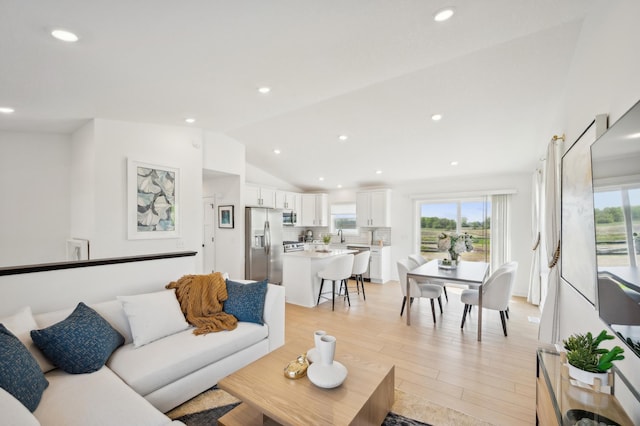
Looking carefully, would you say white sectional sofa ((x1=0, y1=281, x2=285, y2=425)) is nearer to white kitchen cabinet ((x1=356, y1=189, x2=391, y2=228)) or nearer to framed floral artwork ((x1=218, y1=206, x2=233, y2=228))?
framed floral artwork ((x1=218, y1=206, x2=233, y2=228))

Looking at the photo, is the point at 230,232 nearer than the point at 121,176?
No

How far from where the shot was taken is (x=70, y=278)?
Result: 2.27 m

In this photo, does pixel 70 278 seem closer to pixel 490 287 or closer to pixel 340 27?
pixel 340 27

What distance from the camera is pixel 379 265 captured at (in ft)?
20.8

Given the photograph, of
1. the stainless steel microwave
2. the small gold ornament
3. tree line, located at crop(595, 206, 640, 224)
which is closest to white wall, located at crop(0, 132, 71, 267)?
the small gold ornament

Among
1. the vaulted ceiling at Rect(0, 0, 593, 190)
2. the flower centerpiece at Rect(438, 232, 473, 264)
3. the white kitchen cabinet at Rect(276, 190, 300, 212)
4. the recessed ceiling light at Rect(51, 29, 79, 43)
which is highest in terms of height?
the vaulted ceiling at Rect(0, 0, 593, 190)

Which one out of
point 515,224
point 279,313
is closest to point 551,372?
point 279,313

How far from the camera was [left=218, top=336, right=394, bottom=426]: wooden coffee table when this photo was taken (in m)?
1.43

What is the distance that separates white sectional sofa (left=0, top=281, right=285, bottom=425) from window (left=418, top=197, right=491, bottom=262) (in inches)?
179

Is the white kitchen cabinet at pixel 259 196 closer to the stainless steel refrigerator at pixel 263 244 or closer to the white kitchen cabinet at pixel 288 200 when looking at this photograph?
the white kitchen cabinet at pixel 288 200

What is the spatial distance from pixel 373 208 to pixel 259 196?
2.63 m

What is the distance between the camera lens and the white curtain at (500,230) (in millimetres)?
5352

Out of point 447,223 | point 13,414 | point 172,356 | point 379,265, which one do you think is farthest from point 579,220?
point 379,265

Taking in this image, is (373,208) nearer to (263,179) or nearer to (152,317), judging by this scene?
(263,179)
